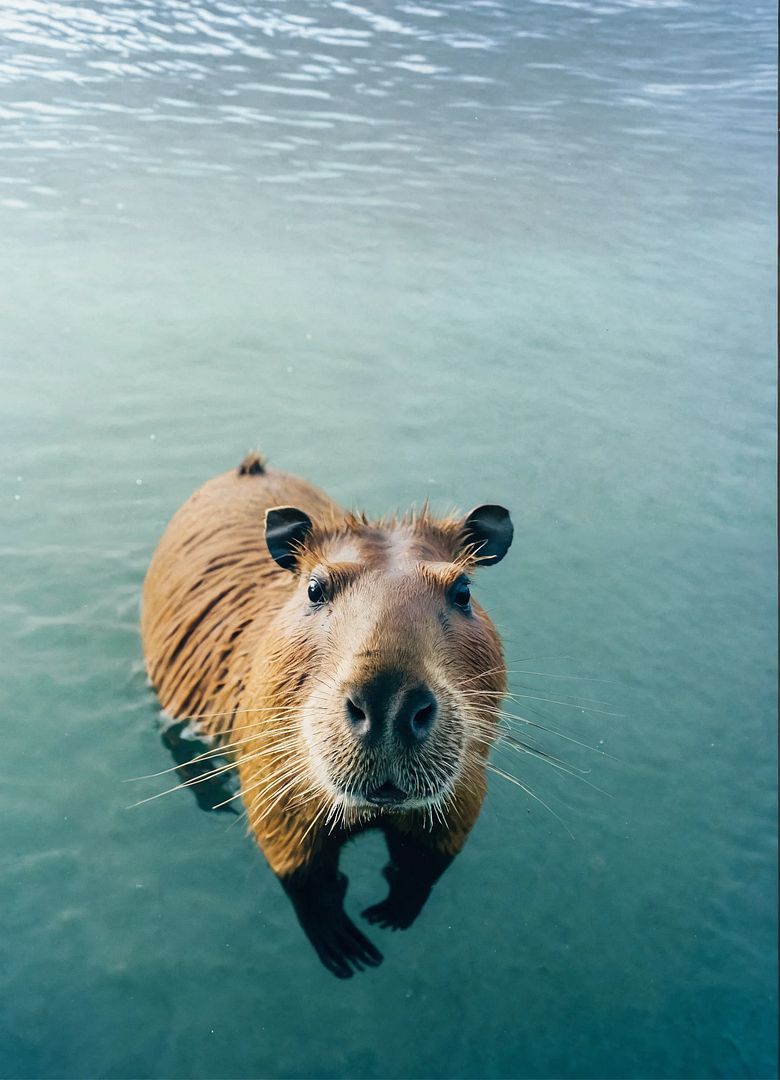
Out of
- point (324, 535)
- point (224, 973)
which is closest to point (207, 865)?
point (224, 973)

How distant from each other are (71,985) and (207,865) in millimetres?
649

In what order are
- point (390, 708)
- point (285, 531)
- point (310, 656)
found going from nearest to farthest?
point (390, 708) → point (310, 656) → point (285, 531)

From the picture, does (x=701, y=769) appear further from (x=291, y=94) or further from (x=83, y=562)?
(x=291, y=94)

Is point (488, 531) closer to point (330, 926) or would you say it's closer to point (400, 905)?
point (400, 905)

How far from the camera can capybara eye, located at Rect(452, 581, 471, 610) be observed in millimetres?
3156

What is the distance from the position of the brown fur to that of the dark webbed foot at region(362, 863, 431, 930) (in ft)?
0.71

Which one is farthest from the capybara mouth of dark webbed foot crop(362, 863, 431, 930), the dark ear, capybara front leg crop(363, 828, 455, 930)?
the dark ear

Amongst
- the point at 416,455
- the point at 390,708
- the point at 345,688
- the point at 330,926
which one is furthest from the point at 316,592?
the point at 416,455

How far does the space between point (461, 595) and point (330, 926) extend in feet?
4.34

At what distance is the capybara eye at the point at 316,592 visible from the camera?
10.4 feet

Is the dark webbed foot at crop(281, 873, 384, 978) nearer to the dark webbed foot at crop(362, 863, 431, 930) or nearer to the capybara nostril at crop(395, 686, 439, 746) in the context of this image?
the dark webbed foot at crop(362, 863, 431, 930)

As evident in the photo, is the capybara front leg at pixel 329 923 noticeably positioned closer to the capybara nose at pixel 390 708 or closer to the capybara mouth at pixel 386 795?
the capybara mouth at pixel 386 795

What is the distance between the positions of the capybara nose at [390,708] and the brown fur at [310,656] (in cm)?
5

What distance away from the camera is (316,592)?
3188 millimetres
